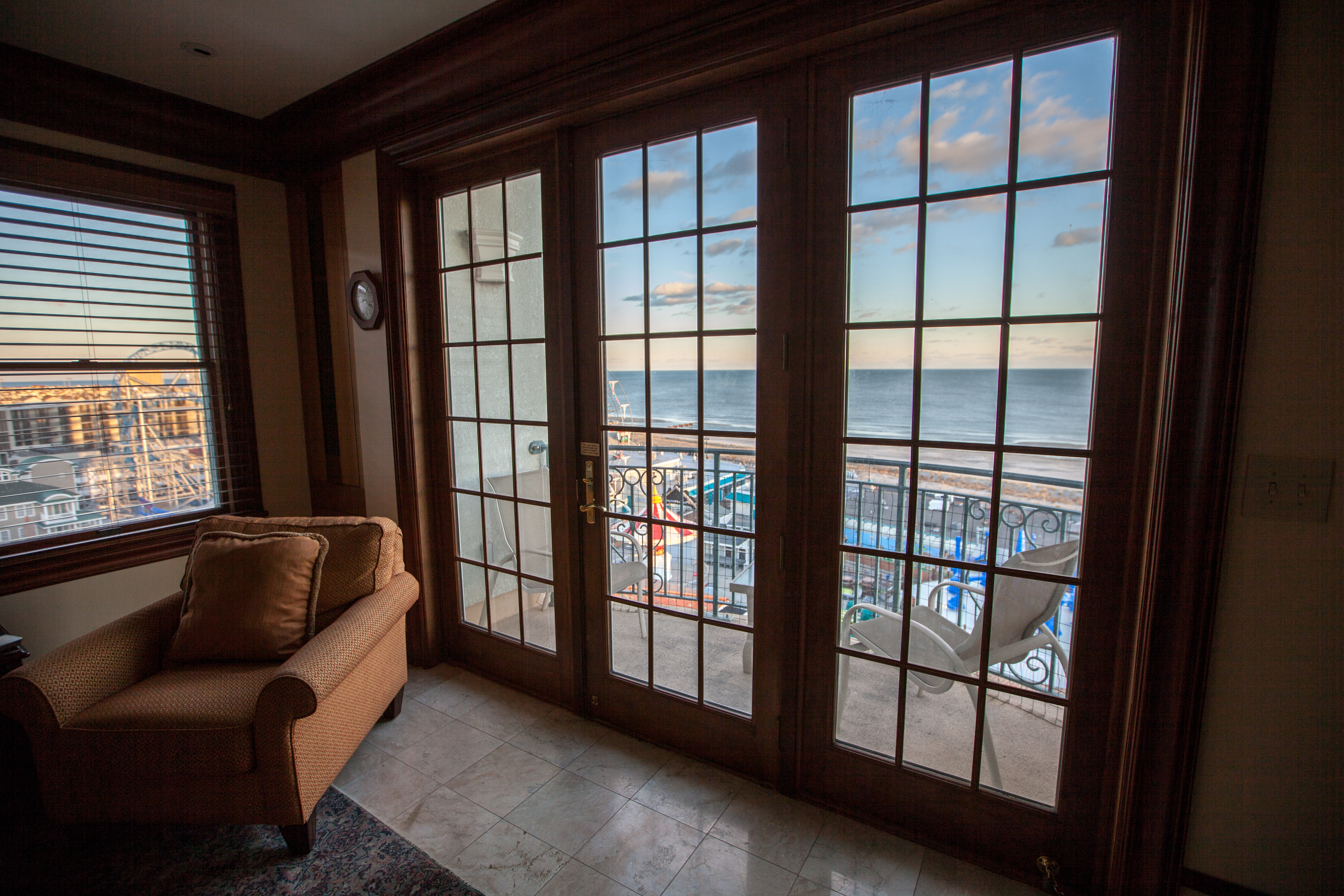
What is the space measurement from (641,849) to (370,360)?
95.3 inches

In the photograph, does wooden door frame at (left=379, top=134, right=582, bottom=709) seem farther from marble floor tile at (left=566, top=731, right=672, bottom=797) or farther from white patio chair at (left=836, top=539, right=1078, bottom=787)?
white patio chair at (left=836, top=539, right=1078, bottom=787)

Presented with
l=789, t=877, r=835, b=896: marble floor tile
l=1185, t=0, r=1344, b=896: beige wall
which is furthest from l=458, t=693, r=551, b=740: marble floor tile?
l=1185, t=0, r=1344, b=896: beige wall

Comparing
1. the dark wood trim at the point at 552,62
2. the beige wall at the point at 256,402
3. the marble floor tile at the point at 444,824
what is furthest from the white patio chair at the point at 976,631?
the beige wall at the point at 256,402

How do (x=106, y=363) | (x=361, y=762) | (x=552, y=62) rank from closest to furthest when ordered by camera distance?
(x=552, y=62) → (x=361, y=762) → (x=106, y=363)

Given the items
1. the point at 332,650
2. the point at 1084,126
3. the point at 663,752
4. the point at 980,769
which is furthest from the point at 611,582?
the point at 1084,126

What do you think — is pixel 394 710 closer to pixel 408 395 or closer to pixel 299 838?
pixel 299 838

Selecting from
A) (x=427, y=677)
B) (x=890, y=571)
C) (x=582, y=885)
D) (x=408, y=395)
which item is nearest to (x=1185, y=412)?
(x=890, y=571)

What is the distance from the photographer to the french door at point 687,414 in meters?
1.84

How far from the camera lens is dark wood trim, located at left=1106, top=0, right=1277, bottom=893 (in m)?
1.17

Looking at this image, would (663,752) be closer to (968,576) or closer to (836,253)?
(968,576)

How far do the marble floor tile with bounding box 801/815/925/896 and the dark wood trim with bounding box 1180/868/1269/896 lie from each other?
2.05ft

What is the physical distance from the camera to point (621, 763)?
215 centimetres

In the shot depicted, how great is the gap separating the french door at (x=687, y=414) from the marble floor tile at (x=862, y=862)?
31 cm

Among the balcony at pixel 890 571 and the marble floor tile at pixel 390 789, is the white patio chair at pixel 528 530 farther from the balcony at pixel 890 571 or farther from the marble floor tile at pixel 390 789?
the marble floor tile at pixel 390 789
